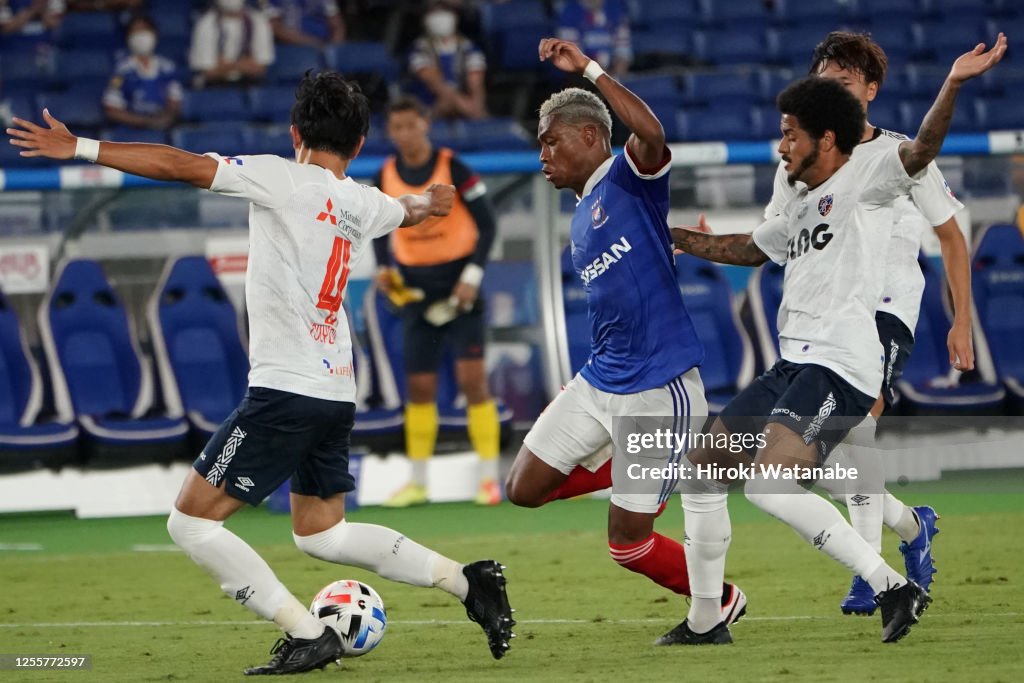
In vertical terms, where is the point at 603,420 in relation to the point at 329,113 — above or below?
below

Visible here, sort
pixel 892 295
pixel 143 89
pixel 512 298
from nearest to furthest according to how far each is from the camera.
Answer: pixel 892 295 → pixel 512 298 → pixel 143 89

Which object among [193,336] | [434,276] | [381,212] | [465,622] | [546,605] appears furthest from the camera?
[193,336]

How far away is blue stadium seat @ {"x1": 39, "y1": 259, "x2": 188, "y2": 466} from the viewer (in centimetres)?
1091

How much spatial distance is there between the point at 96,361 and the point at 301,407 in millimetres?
5904

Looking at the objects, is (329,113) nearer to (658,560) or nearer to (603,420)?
(603,420)

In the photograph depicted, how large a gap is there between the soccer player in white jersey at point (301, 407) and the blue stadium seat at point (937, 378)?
6400 mm

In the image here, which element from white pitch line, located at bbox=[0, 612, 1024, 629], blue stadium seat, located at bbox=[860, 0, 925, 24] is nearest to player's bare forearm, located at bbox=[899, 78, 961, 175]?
white pitch line, located at bbox=[0, 612, 1024, 629]

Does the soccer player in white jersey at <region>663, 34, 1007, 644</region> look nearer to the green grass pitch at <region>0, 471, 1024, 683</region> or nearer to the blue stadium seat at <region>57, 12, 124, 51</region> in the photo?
the green grass pitch at <region>0, 471, 1024, 683</region>

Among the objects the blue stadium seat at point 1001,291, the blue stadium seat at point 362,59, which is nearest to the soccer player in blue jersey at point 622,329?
the blue stadium seat at point 1001,291

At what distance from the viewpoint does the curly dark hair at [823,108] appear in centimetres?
565

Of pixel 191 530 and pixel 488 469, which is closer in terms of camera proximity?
pixel 191 530

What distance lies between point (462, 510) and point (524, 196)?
2388mm

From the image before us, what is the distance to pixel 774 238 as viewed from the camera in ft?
20.1

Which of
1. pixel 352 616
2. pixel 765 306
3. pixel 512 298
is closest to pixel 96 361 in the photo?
pixel 512 298
